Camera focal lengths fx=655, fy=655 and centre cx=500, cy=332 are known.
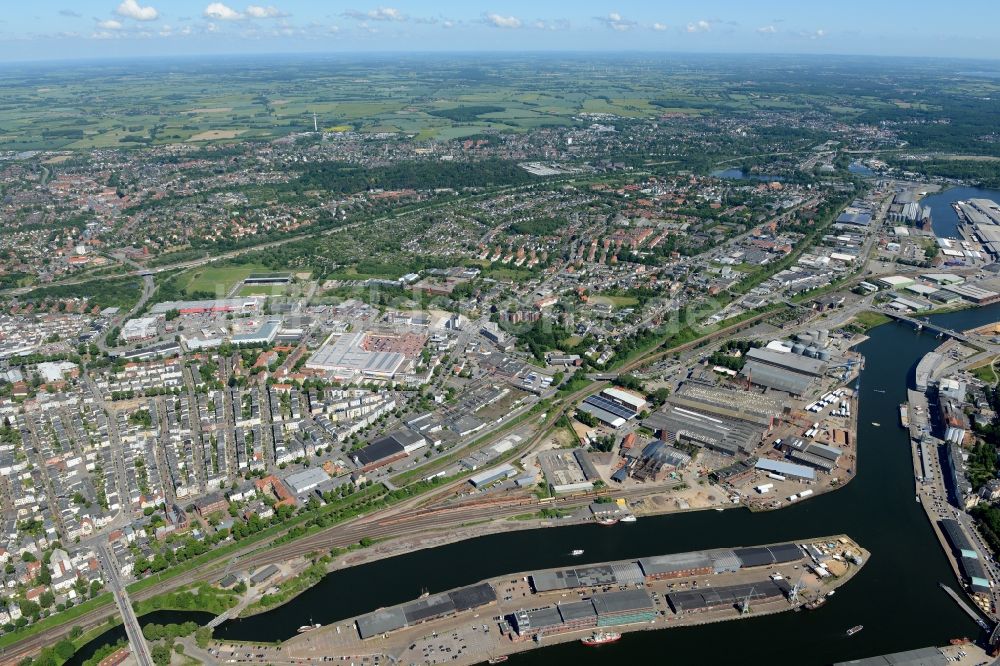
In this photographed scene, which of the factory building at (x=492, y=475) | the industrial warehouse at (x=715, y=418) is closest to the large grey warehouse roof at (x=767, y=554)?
the industrial warehouse at (x=715, y=418)

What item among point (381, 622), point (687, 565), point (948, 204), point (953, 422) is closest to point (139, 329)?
point (381, 622)

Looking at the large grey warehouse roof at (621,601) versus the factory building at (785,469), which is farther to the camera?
the factory building at (785,469)

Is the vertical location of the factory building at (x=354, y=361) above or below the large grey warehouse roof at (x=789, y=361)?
below

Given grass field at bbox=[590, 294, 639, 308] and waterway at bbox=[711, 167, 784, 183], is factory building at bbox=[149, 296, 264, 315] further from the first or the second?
waterway at bbox=[711, 167, 784, 183]

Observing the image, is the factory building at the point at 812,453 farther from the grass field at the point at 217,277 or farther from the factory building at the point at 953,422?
the grass field at the point at 217,277

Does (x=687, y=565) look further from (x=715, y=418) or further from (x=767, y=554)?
(x=715, y=418)

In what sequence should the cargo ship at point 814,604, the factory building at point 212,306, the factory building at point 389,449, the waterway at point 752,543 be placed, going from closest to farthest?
the waterway at point 752,543 < the cargo ship at point 814,604 < the factory building at point 389,449 < the factory building at point 212,306

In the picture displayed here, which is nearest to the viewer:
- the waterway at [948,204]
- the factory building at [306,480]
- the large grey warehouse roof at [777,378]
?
the factory building at [306,480]

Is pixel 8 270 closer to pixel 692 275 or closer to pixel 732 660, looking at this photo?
pixel 692 275
